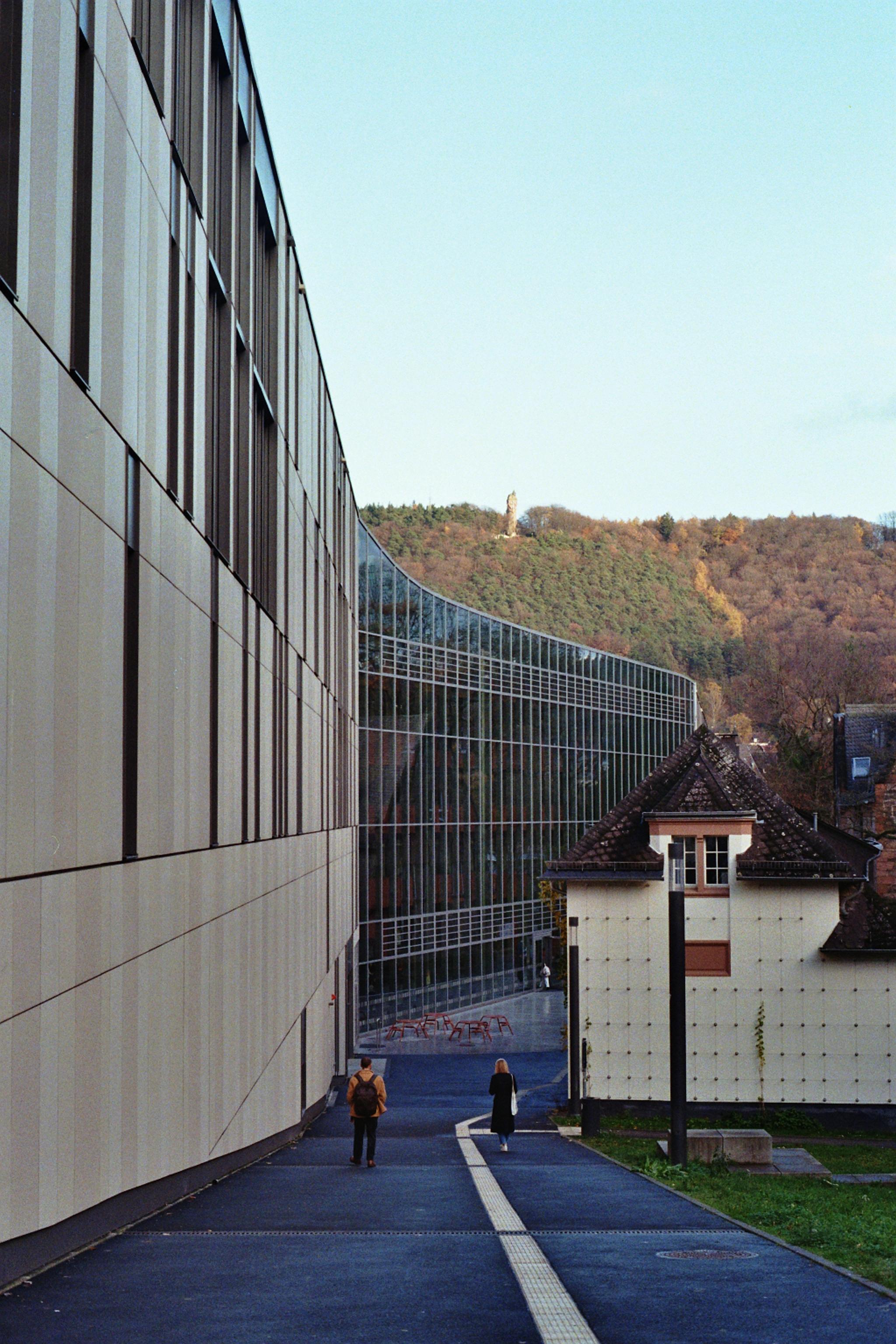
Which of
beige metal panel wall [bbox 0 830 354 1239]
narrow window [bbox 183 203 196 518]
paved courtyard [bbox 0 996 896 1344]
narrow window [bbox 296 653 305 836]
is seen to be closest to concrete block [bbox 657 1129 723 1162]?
paved courtyard [bbox 0 996 896 1344]

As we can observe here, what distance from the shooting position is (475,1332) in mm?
6988

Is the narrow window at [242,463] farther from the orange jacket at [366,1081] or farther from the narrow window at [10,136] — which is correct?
the narrow window at [10,136]

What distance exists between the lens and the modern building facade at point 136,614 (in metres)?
8.11

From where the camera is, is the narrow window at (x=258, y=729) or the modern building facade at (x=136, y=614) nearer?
the modern building facade at (x=136, y=614)

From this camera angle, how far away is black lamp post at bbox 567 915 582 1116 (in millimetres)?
25172

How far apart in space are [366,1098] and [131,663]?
24.6ft

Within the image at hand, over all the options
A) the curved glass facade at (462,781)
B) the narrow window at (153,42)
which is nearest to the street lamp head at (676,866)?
the narrow window at (153,42)

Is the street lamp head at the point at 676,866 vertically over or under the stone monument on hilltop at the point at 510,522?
under

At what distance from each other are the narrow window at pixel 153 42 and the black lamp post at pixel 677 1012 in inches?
411

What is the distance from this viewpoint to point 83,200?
31.1ft

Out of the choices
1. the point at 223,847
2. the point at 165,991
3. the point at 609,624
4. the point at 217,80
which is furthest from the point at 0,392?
the point at 609,624

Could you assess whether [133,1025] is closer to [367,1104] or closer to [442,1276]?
[442,1276]

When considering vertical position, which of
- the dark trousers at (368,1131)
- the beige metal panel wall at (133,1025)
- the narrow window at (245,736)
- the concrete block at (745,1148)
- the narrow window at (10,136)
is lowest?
the concrete block at (745,1148)

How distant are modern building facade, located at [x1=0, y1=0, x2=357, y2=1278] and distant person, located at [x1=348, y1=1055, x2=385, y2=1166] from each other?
1.35 m
